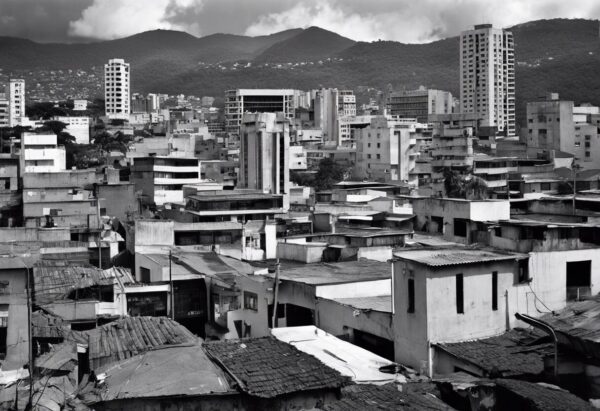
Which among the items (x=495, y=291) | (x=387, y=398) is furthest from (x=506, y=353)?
(x=387, y=398)

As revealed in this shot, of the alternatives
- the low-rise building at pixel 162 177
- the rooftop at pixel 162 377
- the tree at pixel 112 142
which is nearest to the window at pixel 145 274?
the rooftop at pixel 162 377

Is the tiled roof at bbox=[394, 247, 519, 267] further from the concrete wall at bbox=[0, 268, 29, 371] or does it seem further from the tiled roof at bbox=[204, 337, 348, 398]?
the concrete wall at bbox=[0, 268, 29, 371]

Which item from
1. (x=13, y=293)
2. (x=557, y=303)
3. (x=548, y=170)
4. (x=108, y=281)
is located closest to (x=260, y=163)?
(x=548, y=170)

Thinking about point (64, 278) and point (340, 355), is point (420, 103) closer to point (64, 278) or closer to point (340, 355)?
point (64, 278)

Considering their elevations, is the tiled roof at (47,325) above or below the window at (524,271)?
below

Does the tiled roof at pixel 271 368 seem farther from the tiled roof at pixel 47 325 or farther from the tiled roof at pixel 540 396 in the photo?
the tiled roof at pixel 47 325
